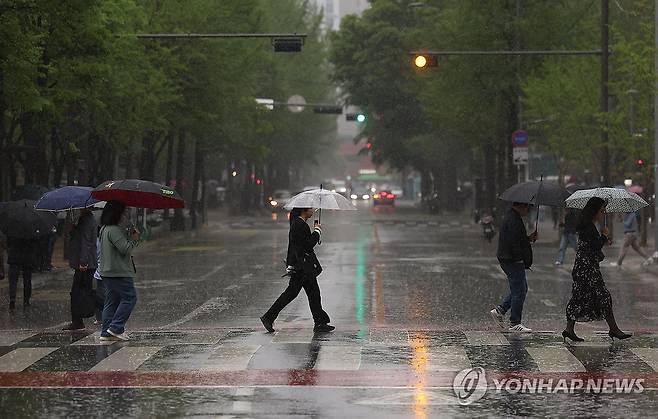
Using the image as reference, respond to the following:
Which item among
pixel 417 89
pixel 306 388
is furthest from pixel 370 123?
pixel 306 388

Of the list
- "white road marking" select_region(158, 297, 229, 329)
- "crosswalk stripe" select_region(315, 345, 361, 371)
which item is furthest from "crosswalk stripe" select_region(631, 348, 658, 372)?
"white road marking" select_region(158, 297, 229, 329)

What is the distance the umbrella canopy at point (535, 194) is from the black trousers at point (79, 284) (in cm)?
562

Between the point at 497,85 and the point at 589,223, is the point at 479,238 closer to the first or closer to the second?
the point at 497,85

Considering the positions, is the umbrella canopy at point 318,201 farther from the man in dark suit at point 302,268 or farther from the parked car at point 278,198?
the parked car at point 278,198

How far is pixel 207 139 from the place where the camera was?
197 ft

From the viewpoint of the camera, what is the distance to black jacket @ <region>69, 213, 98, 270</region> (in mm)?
18953

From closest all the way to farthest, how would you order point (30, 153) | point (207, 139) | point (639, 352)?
point (639, 352) < point (30, 153) < point (207, 139)

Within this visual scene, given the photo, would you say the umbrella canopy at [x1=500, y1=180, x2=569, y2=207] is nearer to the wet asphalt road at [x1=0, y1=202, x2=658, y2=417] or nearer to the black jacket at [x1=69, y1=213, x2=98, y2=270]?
the wet asphalt road at [x1=0, y1=202, x2=658, y2=417]

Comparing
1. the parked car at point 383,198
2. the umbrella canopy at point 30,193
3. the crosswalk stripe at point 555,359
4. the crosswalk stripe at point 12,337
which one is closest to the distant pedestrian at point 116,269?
the crosswalk stripe at point 12,337

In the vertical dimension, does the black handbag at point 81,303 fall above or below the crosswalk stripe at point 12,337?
above

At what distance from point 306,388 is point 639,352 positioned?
15.0 ft

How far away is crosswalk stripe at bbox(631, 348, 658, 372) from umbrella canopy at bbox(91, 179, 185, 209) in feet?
19.7

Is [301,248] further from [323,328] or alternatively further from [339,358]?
[339,358]

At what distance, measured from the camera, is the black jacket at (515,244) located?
17.9 metres
